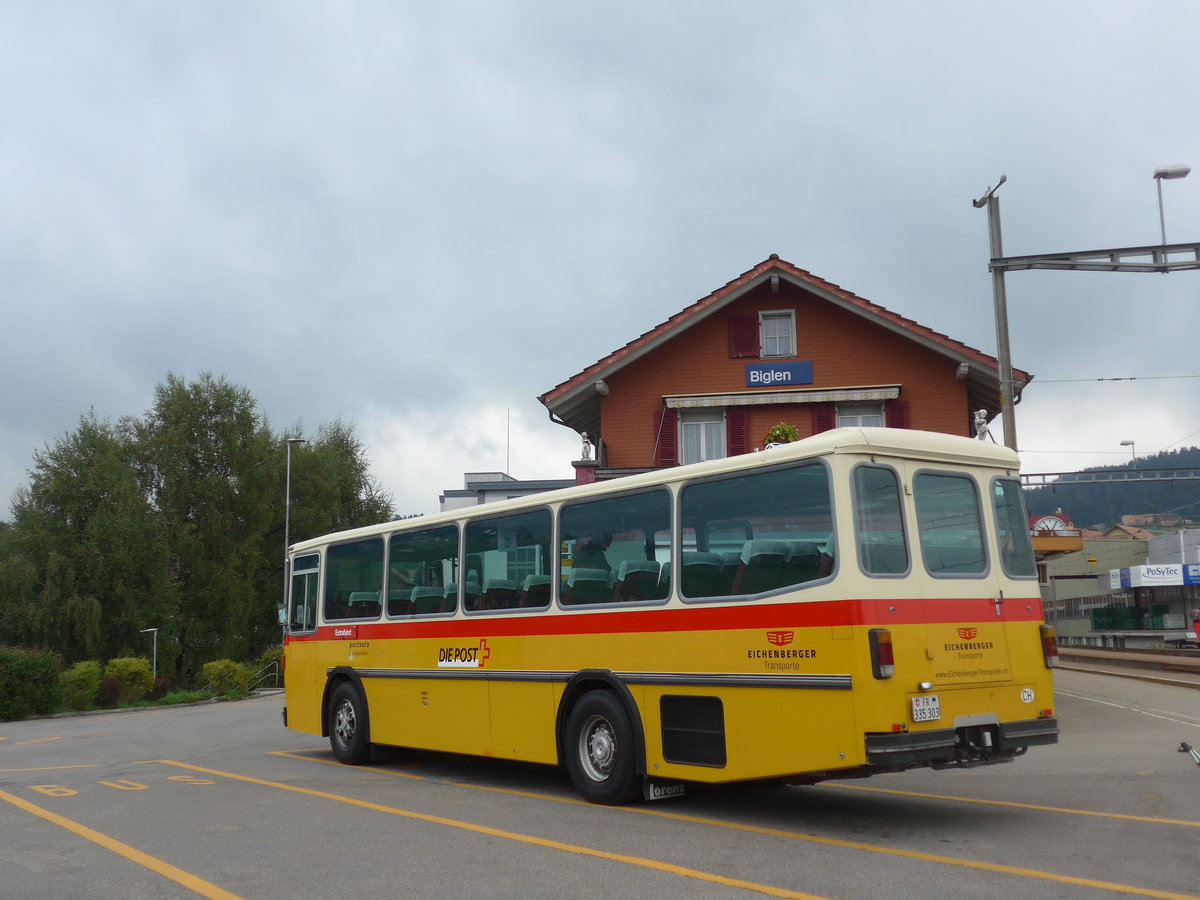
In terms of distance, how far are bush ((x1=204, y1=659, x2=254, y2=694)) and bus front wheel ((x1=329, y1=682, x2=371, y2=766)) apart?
921 inches

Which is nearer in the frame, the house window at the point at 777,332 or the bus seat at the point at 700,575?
the bus seat at the point at 700,575

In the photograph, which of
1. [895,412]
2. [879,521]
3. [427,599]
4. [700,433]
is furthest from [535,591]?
[895,412]

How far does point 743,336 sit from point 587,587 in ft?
58.1

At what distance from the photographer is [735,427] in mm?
26812

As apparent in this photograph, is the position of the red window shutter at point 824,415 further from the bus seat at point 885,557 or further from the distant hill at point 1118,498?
the distant hill at point 1118,498

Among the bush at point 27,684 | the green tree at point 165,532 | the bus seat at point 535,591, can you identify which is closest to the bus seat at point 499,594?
the bus seat at point 535,591

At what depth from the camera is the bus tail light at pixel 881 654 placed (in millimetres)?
7738

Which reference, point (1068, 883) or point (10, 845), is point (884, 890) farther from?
point (10, 845)

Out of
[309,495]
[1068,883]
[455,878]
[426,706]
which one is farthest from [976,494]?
[309,495]

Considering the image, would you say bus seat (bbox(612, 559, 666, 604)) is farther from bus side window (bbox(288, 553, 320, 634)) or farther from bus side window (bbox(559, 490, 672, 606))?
bus side window (bbox(288, 553, 320, 634))

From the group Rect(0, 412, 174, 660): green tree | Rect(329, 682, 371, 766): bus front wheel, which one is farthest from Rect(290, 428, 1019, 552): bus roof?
Rect(0, 412, 174, 660): green tree

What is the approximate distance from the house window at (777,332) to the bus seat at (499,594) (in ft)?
54.8

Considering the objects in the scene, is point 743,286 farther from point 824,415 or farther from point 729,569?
point 729,569

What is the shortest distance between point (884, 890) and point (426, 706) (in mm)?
6714
